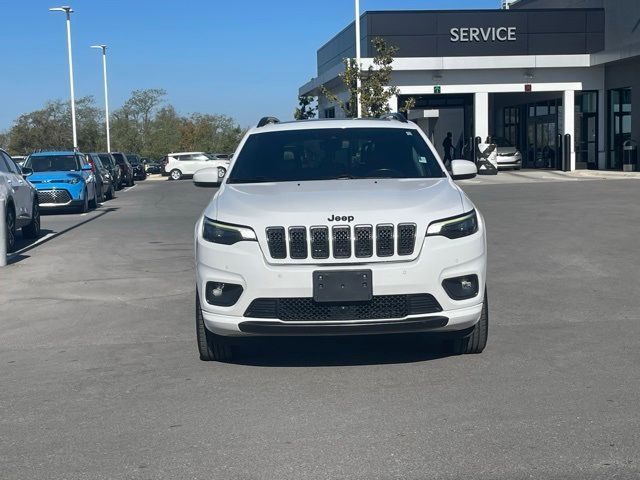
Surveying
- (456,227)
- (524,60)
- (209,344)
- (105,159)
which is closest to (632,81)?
(524,60)

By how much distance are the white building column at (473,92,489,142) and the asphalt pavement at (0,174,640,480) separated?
99.7 ft

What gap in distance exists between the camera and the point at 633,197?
2262 cm

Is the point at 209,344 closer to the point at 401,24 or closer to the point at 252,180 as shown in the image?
the point at 252,180

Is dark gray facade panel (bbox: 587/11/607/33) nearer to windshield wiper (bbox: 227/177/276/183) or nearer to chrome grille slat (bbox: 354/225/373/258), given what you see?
windshield wiper (bbox: 227/177/276/183)

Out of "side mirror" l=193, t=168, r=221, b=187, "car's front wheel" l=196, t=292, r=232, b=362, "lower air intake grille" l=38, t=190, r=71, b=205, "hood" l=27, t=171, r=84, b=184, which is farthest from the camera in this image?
"hood" l=27, t=171, r=84, b=184

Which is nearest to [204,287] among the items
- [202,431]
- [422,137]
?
[202,431]

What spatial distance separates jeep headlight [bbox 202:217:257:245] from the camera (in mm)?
6148

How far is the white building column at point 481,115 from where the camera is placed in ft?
134

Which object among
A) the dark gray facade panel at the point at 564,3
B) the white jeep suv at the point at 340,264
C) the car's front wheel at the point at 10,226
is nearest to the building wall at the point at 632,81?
the dark gray facade panel at the point at 564,3

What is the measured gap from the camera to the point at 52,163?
25250mm

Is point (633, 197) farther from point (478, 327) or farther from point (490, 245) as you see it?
point (478, 327)

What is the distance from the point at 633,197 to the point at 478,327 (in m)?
17.3

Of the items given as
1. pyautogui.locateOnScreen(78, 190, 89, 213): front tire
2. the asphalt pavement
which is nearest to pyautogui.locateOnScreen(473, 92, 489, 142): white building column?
pyautogui.locateOnScreen(78, 190, 89, 213): front tire

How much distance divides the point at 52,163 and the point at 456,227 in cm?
2081
